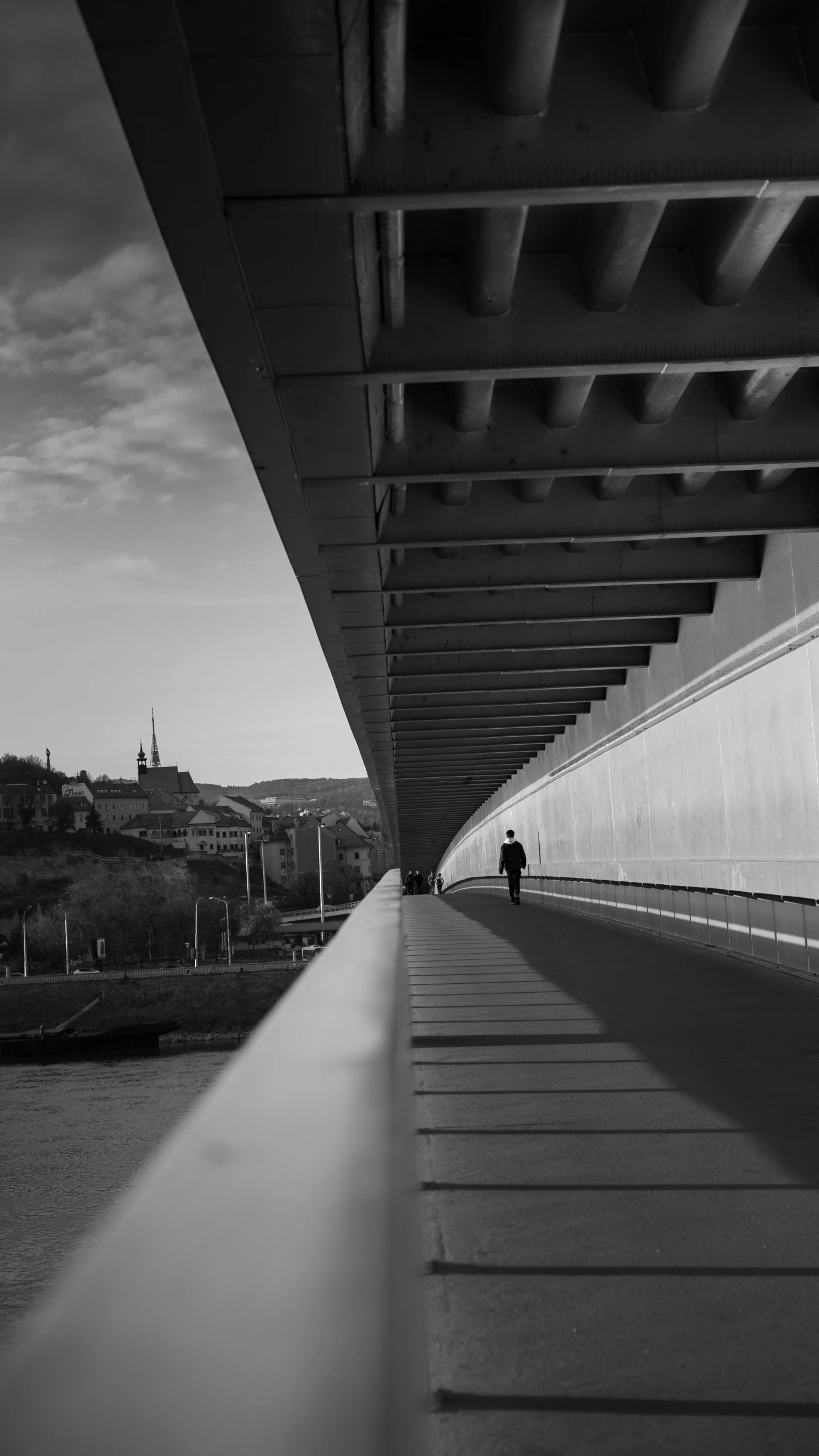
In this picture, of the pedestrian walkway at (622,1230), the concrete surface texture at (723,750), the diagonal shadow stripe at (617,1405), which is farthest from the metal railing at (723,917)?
the diagonal shadow stripe at (617,1405)

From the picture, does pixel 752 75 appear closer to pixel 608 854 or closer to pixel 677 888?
pixel 677 888

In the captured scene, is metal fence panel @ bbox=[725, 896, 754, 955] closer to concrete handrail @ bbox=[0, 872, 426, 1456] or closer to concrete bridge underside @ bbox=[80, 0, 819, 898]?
concrete bridge underside @ bbox=[80, 0, 819, 898]

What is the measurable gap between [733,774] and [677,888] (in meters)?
1.79

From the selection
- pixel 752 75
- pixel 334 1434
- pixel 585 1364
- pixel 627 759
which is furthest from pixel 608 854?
pixel 334 1434

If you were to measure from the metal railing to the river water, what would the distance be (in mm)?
14630

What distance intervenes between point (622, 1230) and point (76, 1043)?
3576 inches

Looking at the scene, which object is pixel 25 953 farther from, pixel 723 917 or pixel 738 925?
pixel 738 925

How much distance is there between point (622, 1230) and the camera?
15.1 ft

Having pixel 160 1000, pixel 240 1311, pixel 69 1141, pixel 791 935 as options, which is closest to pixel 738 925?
pixel 791 935

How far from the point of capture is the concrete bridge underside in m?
5.51

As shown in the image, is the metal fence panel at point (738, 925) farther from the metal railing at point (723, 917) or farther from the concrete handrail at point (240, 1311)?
the concrete handrail at point (240, 1311)

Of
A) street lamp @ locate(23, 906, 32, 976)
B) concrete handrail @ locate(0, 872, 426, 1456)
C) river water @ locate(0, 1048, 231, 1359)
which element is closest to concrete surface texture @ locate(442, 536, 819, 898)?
concrete handrail @ locate(0, 872, 426, 1456)

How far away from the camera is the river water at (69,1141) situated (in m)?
42.8

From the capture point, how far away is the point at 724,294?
8.16 metres
